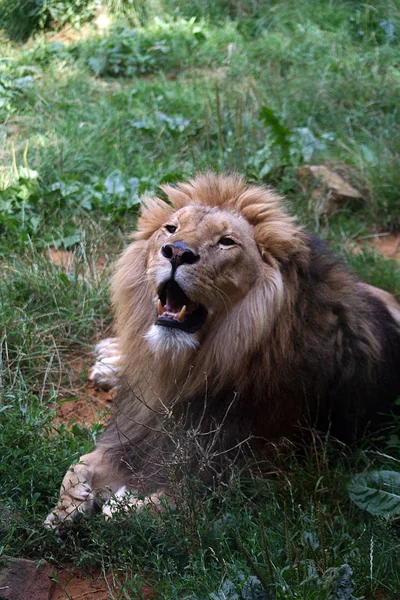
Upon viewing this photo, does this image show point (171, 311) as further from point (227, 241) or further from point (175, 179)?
point (175, 179)

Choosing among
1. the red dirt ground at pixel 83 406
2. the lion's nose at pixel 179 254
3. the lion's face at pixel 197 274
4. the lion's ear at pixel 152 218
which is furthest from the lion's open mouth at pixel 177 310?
the red dirt ground at pixel 83 406

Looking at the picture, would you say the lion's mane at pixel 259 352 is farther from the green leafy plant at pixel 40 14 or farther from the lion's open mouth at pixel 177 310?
the green leafy plant at pixel 40 14

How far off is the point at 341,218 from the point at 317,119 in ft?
4.65

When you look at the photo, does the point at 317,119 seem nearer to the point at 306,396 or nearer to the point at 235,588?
the point at 306,396

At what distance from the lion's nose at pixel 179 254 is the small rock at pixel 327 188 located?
304cm

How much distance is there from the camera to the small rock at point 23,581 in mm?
3014

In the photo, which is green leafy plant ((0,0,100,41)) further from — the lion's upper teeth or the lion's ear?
the lion's upper teeth

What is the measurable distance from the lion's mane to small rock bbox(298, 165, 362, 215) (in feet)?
7.73

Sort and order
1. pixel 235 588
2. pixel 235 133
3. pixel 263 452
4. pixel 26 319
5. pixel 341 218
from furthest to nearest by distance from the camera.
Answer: pixel 235 133 < pixel 341 218 < pixel 26 319 < pixel 263 452 < pixel 235 588

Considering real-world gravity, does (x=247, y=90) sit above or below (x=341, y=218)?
above

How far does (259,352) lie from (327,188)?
3112 mm

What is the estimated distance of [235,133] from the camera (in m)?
6.85

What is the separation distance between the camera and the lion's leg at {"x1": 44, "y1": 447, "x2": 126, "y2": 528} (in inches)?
136

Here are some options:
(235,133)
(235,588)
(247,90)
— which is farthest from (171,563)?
Answer: (247,90)
